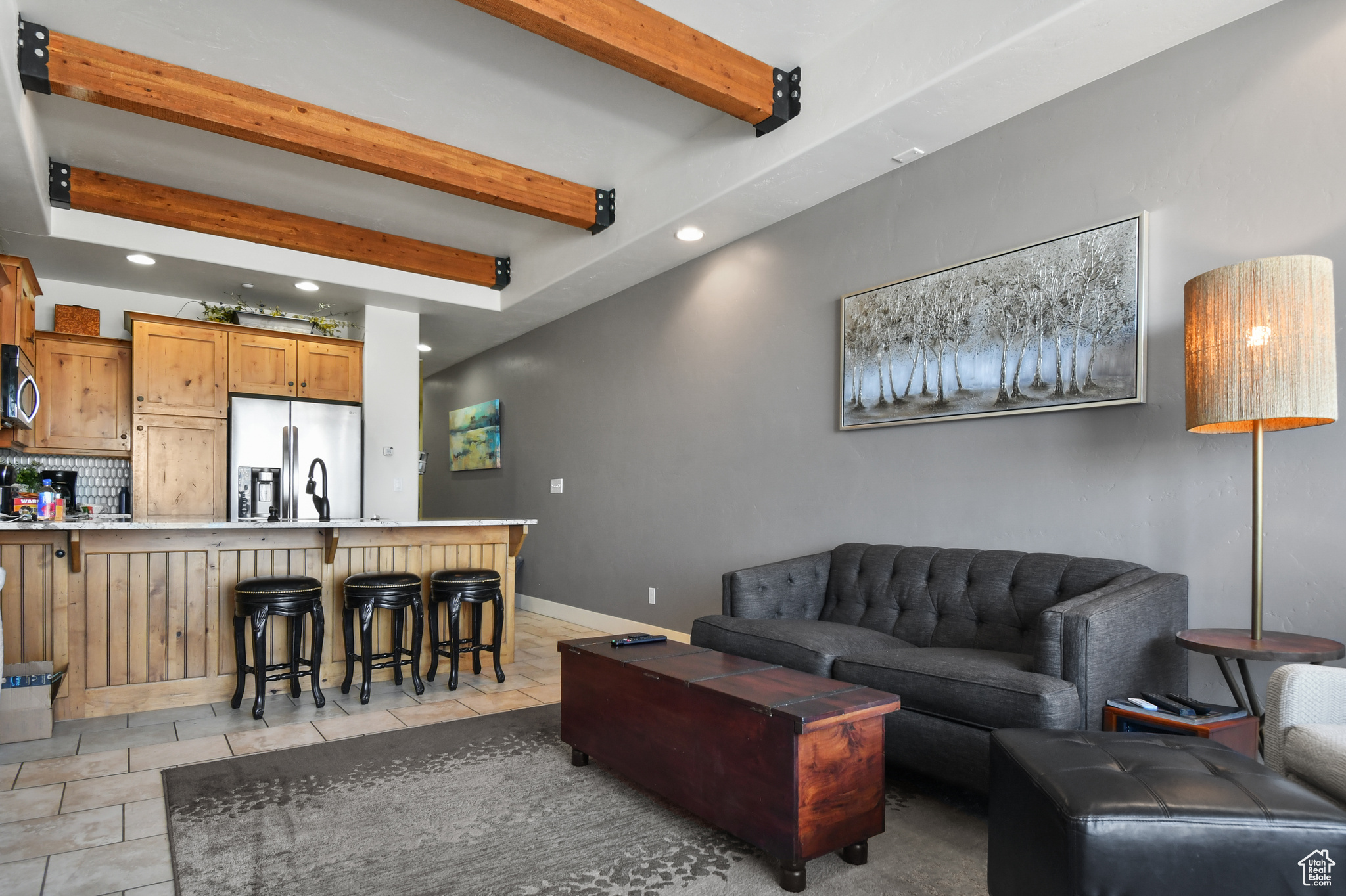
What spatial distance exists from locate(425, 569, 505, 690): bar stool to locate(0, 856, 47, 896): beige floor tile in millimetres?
2110

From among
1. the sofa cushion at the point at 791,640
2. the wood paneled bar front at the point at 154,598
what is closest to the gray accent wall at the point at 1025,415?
the sofa cushion at the point at 791,640

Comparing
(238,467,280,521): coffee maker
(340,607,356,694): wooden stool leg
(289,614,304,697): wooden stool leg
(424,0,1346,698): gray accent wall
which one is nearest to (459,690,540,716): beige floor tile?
(340,607,356,694): wooden stool leg

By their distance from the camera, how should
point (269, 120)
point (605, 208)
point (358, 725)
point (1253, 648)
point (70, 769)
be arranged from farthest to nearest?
1. point (605, 208)
2. point (269, 120)
3. point (358, 725)
4. point (70, 769)
5. point (1253, 648)

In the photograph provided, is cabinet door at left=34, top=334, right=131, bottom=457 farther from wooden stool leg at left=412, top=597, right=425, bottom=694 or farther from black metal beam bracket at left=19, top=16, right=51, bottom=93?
wooden stool leg at left=412, top=597, right=425, bottom=694

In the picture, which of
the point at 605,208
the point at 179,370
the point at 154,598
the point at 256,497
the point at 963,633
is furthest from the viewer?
the point at 179,370

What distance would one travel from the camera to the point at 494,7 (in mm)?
2898

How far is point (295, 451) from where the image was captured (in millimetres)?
6031

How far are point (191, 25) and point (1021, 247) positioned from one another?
379 centimetres

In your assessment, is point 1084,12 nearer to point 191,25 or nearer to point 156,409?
point 191,25

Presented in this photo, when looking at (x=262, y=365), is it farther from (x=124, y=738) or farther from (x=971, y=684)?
(x=971, y=684)

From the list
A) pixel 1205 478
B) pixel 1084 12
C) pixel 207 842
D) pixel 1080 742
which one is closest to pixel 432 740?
pixel 207 842

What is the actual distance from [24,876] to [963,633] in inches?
123

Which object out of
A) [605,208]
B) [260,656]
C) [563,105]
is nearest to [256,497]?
[260,656]

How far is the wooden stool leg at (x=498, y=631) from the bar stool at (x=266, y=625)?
888 millimetres
